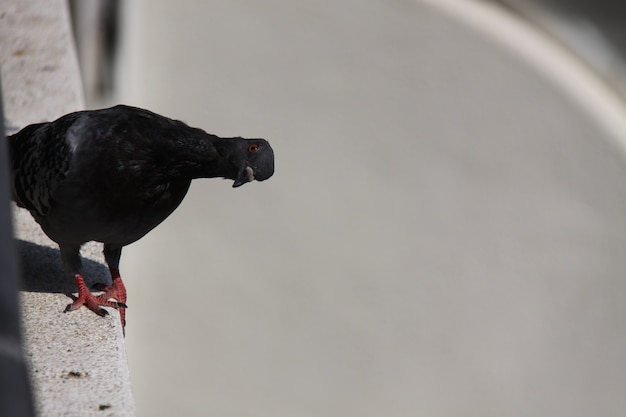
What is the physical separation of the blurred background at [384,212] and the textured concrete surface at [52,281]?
371cm

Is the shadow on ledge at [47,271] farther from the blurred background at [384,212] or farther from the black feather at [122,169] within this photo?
the blurred background at [384,212]

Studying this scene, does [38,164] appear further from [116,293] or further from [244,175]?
[244,175]

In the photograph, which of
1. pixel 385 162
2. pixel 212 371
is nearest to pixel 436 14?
pixel 385 162

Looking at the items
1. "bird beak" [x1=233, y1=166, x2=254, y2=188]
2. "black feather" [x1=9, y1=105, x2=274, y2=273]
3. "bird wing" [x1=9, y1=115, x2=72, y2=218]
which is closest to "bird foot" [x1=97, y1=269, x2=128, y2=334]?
"black feather" [x1=9, y1=105, x2=274, y2=273]

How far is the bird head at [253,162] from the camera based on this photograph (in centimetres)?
369

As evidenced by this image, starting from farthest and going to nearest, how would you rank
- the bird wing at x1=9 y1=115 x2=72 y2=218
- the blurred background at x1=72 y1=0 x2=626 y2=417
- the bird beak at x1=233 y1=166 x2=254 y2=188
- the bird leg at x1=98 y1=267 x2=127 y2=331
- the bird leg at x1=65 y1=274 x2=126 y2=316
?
the blurred background at x1=72 y1=0 x2=626 y2=417 → the bird leg at x1=98 y1=267 x2=127 y2=331 → the bird leg at x1=65 y1=274 x2=126 y2=316 → the bird wing at x1=9 y1=115 x2=72 y2=218 → the bird beak at x1=233 y1=166 x2=254 y2=188

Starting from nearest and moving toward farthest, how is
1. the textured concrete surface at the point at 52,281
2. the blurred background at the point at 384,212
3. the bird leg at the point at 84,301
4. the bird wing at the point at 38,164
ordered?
the textured concrete surface at the point at 52,281 → the bird wing at the point at 38,164 → the bird leg at the point at 84,301 → the blurred background at the point at 384,212

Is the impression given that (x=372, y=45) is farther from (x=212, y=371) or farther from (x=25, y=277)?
(x=25, y=277)

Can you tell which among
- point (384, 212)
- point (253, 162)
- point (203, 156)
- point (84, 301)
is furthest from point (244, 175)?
point (384, 212)

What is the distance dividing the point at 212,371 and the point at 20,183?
24.0ft

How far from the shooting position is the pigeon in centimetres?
377

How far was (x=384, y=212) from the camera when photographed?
1052 centimetres

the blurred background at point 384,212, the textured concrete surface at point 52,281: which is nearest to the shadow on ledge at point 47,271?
the textured concrete surface at point 52,281

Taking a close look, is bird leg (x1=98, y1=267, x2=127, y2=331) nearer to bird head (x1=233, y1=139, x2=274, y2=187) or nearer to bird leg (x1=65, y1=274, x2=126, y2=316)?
bird leg (x1=65, y1=274, x2=126, y2=316)
